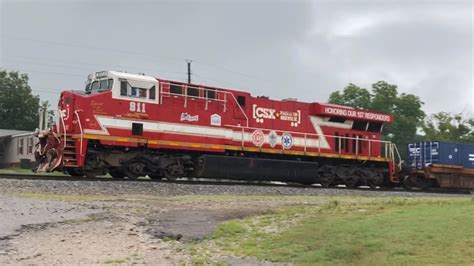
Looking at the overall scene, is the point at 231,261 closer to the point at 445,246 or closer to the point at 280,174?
the point at 445,246

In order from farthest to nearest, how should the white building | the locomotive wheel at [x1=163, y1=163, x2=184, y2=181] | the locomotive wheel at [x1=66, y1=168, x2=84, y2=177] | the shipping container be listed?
the white building, the shipping container, the locomotive wheel at [x1=163, y1=163, x2=184, y2=181], the locomotive wheel at [x1=66, y1=168, x2=84, y2=177]

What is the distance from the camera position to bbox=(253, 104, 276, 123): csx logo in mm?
22797

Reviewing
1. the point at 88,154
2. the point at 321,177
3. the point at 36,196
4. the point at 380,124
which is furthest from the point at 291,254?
the point at 380,124

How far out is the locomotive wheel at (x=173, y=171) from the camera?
19828mm

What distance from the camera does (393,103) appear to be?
73375 millimetres

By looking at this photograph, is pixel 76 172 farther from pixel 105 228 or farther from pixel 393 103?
pixel 393 103

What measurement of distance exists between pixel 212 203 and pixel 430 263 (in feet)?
25.0

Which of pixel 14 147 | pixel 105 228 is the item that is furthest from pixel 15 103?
pixel 105 228

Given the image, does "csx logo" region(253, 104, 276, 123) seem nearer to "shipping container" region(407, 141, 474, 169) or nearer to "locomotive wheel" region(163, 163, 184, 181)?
"locomotive wheel" region(163, 163, 184, 181)

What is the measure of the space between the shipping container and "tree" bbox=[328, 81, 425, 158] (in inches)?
1560

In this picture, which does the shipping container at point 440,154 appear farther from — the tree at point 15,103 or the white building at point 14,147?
the tree at point 15,103

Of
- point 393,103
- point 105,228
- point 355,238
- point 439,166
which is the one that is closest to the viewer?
point 355,238

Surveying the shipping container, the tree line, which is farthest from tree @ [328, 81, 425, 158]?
the shipping container

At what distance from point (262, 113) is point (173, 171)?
16.8ft
